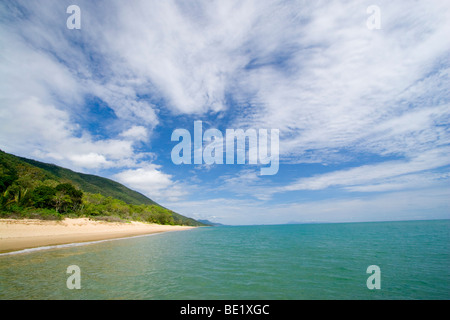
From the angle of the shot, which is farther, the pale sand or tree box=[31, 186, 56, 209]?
tree box=[31, 186, 56, 209]

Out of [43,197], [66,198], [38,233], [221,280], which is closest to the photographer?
[221,280]

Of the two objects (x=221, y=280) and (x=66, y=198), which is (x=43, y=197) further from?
(x=221, y=280)

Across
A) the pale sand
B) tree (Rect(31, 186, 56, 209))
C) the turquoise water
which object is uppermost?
tree (Rect(31, 186, 56, 209))

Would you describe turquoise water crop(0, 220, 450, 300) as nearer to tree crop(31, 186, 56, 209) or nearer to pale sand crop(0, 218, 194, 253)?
pale sand crop(0, 218, 194, 253)

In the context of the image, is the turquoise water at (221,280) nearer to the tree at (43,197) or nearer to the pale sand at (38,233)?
the pale sand at (38,233)

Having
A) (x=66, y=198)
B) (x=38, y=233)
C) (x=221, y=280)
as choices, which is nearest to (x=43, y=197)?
(x=66, y=198)

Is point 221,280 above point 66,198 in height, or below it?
below

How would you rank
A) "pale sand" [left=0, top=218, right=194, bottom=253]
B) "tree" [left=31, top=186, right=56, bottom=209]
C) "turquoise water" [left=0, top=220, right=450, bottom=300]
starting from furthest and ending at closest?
"tree" [left=31, top=186, right=56, bottom=209], "pale sand" [left=0, top=218, right=194, bottom=253], "turquoise water" [left=0, top=220, right=450, bottom=300]

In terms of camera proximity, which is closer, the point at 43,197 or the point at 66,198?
the point at 43,197

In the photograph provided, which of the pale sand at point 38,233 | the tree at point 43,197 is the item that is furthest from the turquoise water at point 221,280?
the tree at point 43,197

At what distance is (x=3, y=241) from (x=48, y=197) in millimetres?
31068

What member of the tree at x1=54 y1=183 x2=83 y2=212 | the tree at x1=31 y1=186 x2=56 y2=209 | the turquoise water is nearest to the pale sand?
the turquoise water

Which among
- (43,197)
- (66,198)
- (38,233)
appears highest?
(43,197)
